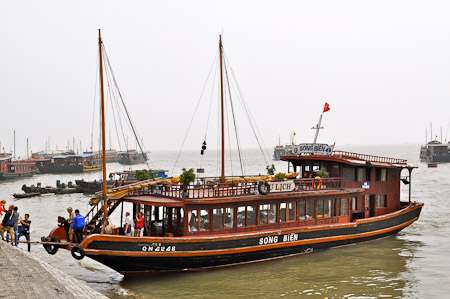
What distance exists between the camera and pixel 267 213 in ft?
62.3

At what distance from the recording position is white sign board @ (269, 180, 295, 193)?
61.2ft

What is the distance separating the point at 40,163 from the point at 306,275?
→ 83.3 metres

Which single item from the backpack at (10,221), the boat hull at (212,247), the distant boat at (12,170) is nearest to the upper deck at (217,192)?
the boat hull at (212,247)

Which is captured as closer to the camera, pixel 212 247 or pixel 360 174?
pixel 212 247

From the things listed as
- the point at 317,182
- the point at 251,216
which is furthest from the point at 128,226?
the point at 317,182

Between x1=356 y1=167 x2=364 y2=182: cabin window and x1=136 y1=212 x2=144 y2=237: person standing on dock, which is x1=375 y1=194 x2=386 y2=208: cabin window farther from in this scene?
x1=136 y1=212 x2=144 y2=237: person standing on dock

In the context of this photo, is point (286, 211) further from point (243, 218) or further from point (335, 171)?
point (335, 171)

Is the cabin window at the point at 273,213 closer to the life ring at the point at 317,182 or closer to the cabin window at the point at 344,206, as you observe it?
the life ring at the point at 317,182

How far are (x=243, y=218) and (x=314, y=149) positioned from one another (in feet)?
22.0

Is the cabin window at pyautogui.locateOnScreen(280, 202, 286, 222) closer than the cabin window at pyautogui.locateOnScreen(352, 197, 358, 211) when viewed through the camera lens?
Yes

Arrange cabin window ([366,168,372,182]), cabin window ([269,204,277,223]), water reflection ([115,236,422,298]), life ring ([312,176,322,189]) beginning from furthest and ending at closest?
1. cabin window ([366,168,372,182])
2. life ring ([312,176,322,189])
3. cabin window ([269,204,277,223])
4. water reflection ([115,236,422,298])

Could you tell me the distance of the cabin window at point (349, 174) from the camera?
74.2 ft

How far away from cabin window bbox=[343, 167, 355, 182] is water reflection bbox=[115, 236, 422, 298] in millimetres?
3887

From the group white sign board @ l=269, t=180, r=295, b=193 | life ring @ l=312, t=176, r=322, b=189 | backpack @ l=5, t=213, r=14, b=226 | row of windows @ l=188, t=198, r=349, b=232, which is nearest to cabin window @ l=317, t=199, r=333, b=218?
row of windows @ l=188, t=198, r=349, b=232
